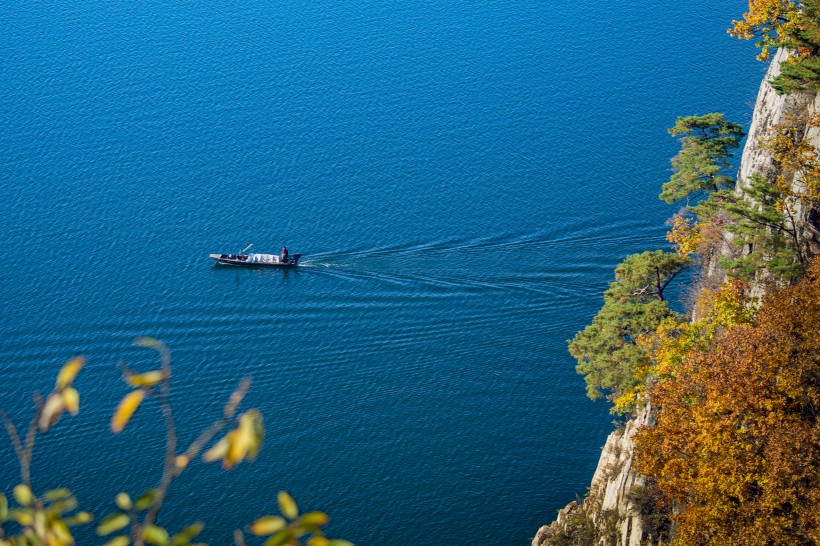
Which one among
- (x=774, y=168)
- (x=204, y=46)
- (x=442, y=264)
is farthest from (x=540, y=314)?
(x=204, y=46)

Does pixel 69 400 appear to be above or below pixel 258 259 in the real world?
below

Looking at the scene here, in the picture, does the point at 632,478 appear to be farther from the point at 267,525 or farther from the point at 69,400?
the point at 69,400

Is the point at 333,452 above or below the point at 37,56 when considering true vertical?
below

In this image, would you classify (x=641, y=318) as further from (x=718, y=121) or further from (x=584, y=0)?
(x=584, y=0)

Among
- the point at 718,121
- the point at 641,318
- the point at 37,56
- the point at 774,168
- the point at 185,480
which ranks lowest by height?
the point at 185,480

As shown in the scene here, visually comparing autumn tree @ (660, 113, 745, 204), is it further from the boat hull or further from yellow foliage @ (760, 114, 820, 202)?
the boat hull

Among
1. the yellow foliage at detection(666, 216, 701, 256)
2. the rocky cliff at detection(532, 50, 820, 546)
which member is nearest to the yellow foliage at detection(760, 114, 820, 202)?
the rocky cliff at detection(532, 50, 820, 546)

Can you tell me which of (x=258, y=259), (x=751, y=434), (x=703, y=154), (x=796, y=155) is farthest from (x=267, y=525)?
(x=258, y=259)

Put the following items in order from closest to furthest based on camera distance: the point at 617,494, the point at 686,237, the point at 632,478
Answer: the point at 632,478 < the point at 617,494 < the point at 686,237

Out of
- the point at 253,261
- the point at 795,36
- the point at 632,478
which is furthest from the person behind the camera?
the point at 253,261
